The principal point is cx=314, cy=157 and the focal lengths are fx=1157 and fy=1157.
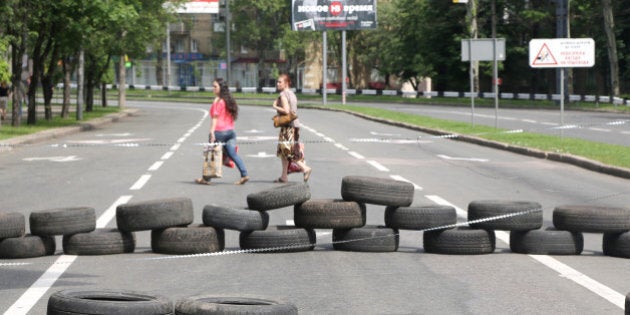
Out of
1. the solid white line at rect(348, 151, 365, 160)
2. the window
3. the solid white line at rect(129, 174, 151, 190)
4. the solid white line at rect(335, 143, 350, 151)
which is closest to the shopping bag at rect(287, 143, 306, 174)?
the solid white line at rect(129, 174, 151, 190)

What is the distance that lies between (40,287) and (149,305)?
2.15 metres

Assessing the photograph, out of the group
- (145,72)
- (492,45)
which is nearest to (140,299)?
(492,45)

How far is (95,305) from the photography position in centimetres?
688

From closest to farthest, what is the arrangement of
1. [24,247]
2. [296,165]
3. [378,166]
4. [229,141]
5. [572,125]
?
[24,247], [296,165], [229,141], [378,166], [572,125]

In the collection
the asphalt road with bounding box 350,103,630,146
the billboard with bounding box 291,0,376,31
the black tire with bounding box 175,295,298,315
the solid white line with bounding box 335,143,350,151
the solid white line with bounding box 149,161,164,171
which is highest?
the billboard with bounding box 291,0,376,31

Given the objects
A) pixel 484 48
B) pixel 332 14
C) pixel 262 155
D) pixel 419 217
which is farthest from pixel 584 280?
pixel 332 14

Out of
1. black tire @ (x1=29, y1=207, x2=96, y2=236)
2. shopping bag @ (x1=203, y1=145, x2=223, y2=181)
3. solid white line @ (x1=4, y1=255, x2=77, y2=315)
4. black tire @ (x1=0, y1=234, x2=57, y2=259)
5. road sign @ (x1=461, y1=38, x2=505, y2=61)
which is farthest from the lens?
road sign @ (x1=461, y1=38, x2=505, y2=61)

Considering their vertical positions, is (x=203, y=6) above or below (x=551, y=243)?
above

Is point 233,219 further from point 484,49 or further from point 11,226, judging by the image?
point 484,49

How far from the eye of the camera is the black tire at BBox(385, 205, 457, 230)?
10852mm

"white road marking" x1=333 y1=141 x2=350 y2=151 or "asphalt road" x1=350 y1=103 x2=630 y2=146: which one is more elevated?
"white road marking" x1=333 y1=141 x2=350 y2=151

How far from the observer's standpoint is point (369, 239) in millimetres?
10703

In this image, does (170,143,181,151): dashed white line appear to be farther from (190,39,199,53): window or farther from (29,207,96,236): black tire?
(190,39,199,53): window

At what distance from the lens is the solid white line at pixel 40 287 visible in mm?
7855
